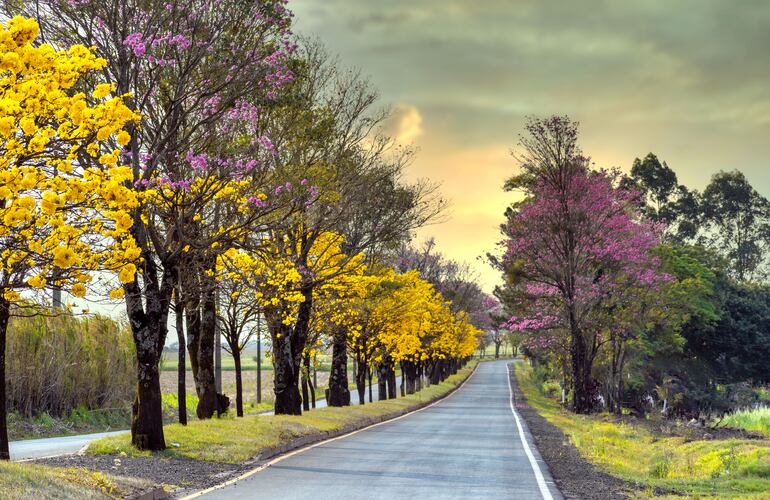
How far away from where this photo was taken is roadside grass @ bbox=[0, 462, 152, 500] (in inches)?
396

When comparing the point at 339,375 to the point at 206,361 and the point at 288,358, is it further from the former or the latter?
the point at 206,361

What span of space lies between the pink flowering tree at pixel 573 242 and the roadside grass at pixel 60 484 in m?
29.9

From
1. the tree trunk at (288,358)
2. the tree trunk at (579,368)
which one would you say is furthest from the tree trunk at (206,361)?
the tree trunk at (579,368)

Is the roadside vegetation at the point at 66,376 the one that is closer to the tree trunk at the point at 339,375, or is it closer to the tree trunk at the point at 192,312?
the tree trunk at the point at 192,312

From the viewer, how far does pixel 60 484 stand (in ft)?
36.0

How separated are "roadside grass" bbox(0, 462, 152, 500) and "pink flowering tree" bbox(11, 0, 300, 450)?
4886 mm

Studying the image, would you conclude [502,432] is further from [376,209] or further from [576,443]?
[376,209]

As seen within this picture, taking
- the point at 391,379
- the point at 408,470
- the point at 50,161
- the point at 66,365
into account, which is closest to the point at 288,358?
the point at 66,365

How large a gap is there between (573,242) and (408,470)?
2516cm

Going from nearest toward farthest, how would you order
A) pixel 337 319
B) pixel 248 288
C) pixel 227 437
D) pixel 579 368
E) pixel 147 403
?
1. pixel 147 403
2. pixel 227 437
3. pixel 248 288
4. pixel 337 319
5. pixel 579 368

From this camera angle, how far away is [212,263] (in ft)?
A: 69.2

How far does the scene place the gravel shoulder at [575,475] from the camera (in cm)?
1409

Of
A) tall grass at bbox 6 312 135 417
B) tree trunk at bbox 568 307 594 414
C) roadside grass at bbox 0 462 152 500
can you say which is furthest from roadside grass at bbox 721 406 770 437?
tall grass at bbox 6 312 135 417

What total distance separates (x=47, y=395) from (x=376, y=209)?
1368 cm
